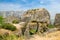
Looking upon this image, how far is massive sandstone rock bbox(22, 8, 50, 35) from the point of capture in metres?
17.0

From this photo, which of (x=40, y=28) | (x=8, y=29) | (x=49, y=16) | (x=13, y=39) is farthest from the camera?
(x=49, y=16)

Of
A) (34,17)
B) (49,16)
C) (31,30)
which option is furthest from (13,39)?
(49,16)

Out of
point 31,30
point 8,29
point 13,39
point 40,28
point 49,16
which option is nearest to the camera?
point 13,39

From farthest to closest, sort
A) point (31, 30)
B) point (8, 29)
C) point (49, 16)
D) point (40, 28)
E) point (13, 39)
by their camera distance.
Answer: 1. point (49, 16)
2. point (40, 28)
3. point (31, 30)
4. point (8, 29)
5. point (13, 39)

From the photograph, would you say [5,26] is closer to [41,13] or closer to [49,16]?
[41,13]

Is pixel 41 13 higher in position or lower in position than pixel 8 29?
higher

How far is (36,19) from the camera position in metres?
17.5

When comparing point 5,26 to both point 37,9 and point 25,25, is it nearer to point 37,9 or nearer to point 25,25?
point 25,25

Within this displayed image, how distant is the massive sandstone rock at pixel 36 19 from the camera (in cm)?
1697

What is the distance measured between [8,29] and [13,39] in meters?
6.14

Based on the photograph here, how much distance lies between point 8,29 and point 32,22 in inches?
116

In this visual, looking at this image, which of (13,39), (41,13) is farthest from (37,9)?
(13,39)

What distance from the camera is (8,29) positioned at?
49.3ft

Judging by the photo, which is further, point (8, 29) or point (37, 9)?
point (37, 9)
